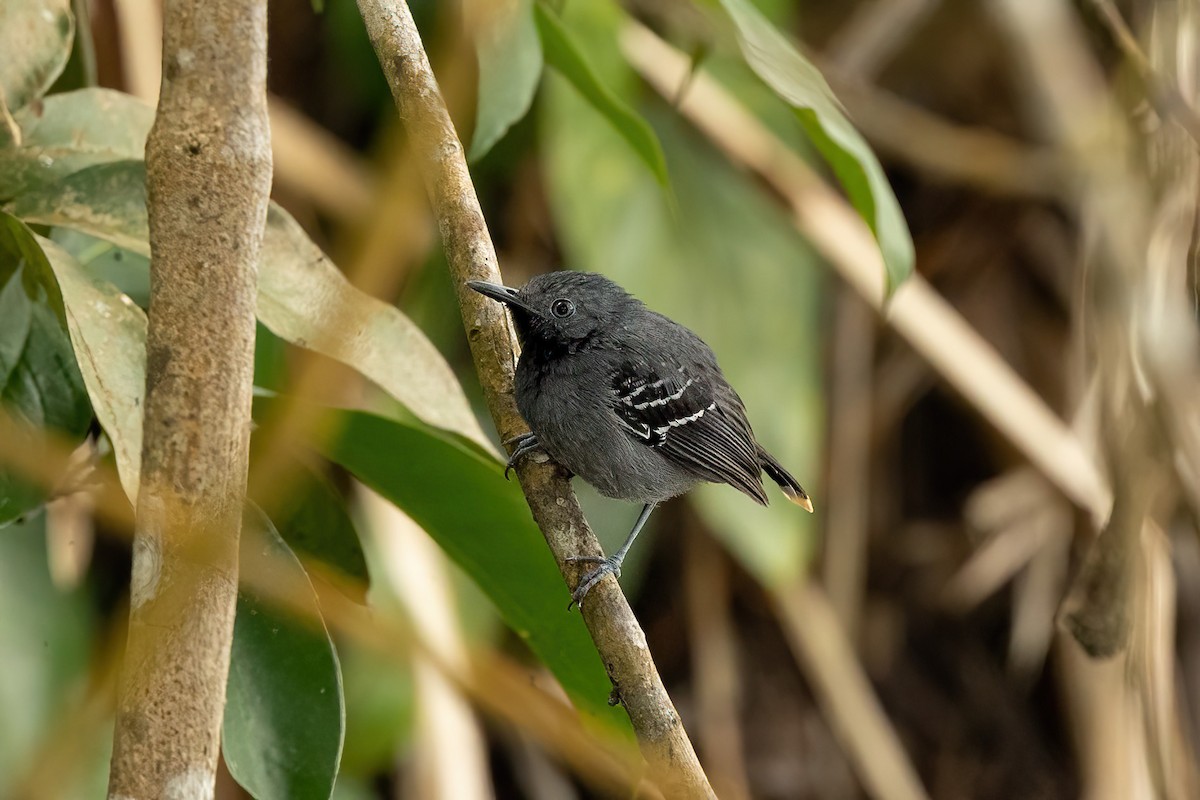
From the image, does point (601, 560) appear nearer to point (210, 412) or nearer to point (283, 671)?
point (283, 671)

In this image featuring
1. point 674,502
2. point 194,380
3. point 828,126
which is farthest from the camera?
point 674,502

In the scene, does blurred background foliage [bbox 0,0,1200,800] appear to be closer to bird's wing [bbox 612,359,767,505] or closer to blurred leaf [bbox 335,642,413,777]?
blurred leaf [bbox 335,642,413,777]

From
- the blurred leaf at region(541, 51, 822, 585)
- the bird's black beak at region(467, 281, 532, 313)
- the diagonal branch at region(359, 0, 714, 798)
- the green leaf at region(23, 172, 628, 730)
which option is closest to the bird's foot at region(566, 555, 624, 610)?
the diagonal branch at region(359, 0, 714, 798)

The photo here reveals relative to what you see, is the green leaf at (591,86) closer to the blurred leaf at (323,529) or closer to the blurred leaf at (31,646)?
the blurred leaf at (323,529)

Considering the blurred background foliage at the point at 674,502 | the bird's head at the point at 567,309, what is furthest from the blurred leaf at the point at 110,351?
the bird's head at the point at 567,309

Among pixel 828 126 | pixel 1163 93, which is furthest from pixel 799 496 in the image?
pixel 1163 93

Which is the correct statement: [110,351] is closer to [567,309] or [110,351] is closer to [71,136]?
[71,136]

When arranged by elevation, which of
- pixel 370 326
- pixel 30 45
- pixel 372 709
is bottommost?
pixel 372 709
